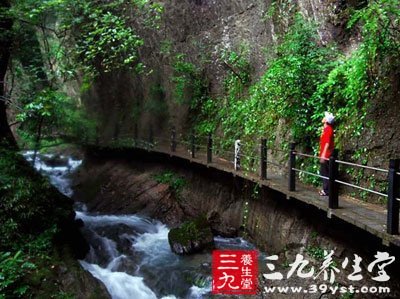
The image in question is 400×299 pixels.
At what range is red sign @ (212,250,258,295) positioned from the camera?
7.65 m

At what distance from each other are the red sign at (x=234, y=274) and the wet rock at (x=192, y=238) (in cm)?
283

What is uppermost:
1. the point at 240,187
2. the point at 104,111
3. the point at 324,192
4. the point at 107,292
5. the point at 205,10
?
the point at 205,10

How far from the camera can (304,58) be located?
951cm

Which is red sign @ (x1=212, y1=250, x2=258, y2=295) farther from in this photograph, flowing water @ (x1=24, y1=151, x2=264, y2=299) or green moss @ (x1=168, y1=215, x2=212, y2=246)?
A: green moss @ (x1=168, y1=215, x2=212, y2=246)

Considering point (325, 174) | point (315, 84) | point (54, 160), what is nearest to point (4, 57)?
point (315, 84)

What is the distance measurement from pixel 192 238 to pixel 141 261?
1.55 m

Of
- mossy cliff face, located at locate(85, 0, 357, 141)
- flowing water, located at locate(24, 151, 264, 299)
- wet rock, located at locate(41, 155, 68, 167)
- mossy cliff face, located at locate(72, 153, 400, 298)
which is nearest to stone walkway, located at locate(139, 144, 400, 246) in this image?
mossy cliff face, located at locate(72, 153, 400, 298)

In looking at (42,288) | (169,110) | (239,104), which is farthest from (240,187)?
(169,110)

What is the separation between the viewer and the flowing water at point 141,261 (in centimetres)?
912

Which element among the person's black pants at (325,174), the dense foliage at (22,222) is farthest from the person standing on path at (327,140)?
the dense foliage at (22,222)

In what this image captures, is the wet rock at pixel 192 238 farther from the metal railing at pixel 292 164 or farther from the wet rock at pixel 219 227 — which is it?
the metal railing at pixel 292 164

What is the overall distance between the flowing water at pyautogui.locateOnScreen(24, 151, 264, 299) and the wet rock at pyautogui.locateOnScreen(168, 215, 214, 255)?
8.5 inches

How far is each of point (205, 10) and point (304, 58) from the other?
934 centimetres

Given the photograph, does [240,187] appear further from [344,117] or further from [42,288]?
[42,288]
